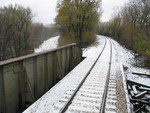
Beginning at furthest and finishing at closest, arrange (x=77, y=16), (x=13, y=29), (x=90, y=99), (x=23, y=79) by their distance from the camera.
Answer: (x=13, y=29) → (x=77, y=16) → (x=23, y=79) → (x=90, y=99)

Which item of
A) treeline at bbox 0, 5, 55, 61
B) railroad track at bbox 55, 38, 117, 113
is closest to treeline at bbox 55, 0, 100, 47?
treeline at bbox 0, 5, 55, 61

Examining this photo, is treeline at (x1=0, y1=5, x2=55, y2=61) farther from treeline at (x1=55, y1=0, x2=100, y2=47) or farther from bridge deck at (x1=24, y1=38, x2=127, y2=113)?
bridge deck at (x1=24, y1=38, x2=127, y2=113)

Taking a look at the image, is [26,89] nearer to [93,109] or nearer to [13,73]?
[13,73]

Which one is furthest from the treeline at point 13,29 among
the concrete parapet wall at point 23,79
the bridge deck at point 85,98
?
the bridge deck at point 85,98

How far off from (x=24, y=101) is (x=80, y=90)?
245cm

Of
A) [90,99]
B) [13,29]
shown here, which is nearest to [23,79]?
[90,99]

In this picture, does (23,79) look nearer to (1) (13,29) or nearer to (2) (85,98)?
(2) (85,98)

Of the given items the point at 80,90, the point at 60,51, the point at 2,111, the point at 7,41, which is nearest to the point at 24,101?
the point at 2,111

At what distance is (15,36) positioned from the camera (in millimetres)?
30203

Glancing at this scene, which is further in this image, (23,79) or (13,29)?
(13,29)

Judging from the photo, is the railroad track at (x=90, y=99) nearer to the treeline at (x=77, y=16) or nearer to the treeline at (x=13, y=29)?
the treeline at (x=77, y=16)

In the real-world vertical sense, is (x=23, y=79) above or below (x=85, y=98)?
above

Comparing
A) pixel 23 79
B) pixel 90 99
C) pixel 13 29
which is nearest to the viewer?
pixel 90 99

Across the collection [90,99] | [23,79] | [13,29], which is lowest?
[90,99]
